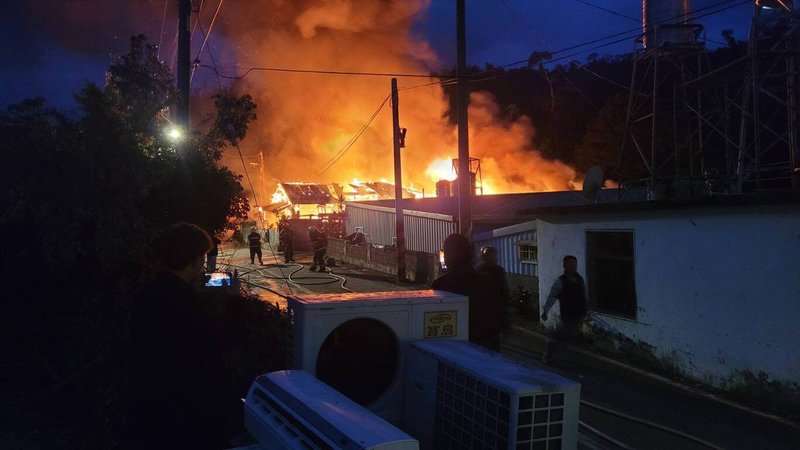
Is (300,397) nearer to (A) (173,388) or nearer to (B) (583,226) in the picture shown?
(A) (173,388)

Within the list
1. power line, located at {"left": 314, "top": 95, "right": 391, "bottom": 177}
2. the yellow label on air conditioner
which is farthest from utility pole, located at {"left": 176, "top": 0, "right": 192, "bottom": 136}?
power line, located at {"left": 314, "top": 95, "right": 391, "bottom": 177}

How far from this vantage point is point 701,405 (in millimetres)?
6348

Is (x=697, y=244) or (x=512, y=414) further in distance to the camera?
(x=697, y=244)

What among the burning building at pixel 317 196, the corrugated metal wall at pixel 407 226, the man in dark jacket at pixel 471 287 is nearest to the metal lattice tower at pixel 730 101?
the corrugated metal wall at pixel 407 226

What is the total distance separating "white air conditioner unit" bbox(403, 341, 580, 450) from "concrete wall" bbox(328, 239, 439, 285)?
45.2ft

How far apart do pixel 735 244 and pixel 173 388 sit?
6931mm

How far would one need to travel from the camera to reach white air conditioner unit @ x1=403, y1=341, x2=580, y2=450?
2.04 meters

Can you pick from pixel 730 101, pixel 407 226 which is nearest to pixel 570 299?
pixel 730 101

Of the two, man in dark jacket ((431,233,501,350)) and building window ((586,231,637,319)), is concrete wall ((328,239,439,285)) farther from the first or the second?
man in dark jacket ((431,233,501,350))

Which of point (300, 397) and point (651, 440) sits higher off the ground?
point (300, 397)

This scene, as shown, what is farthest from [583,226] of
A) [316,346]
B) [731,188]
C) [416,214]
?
[416,214]

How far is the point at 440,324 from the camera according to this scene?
3.00 m

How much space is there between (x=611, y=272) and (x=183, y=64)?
29.1ft

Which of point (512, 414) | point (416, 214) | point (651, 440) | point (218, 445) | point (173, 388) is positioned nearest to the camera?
point (512, 414)
